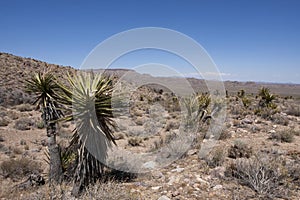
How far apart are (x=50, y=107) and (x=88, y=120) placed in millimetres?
1070

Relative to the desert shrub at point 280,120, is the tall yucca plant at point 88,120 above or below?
above

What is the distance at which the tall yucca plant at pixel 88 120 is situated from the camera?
4711 mm

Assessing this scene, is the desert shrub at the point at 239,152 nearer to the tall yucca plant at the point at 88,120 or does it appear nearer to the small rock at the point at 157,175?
the small rock at the point at 157,175

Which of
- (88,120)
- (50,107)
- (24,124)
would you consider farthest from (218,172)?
(24,124)

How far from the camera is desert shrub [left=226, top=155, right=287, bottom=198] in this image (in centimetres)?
446

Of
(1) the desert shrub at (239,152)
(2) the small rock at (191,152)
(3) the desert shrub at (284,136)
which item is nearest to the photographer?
(1) the desert shrub at (239,152)

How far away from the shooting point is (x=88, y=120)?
187 inches

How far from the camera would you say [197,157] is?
6996mm

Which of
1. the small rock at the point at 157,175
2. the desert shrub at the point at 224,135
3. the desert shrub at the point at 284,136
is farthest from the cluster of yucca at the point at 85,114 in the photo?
the desert shrub at the point at 284,136

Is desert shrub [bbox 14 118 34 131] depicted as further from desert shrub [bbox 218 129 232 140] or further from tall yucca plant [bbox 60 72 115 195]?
desert shrub [bbox 218 129 232 140]

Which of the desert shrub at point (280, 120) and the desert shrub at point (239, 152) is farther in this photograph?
the desert shrub at point (280, 120)

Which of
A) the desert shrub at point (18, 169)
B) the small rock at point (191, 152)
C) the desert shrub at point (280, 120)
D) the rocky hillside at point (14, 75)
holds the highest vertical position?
the rocky hillside at point (14, 75)

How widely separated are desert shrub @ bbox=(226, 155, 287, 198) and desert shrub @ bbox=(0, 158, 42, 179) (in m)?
5.52

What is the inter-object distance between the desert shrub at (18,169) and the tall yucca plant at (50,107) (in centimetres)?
154
